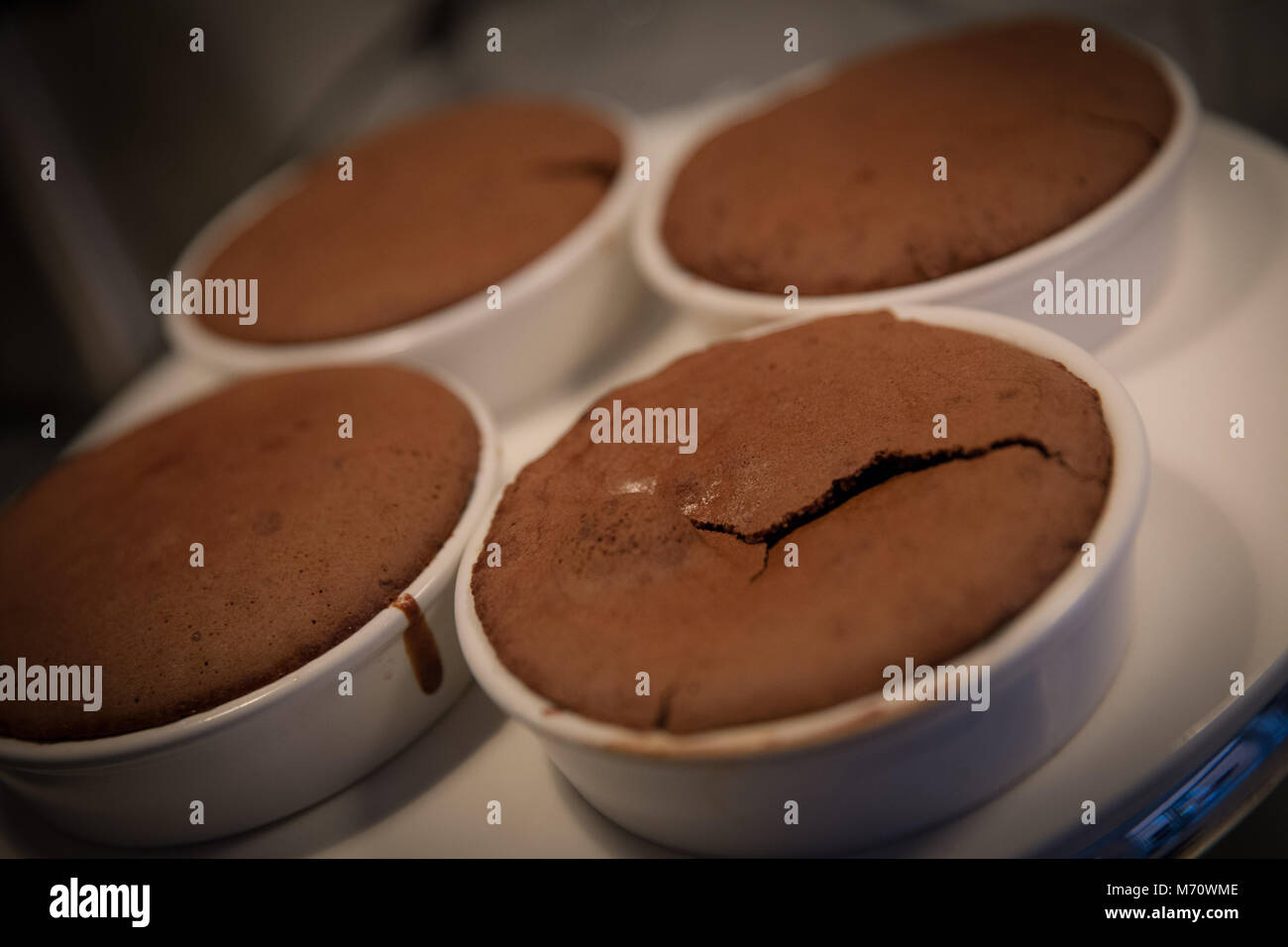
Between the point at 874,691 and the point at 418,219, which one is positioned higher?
the point at 418,219

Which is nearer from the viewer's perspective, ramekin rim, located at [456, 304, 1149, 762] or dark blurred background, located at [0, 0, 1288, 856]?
ramekin rim, located at [456, 304, 1149, 762]

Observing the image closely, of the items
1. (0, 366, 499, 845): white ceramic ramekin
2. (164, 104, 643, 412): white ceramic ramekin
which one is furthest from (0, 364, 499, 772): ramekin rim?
(164, 104, 643, 412): white ceramic ramekin

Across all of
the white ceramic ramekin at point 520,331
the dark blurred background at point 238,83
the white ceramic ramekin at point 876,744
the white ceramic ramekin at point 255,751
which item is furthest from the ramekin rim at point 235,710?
the dark blurred background at point 238,83

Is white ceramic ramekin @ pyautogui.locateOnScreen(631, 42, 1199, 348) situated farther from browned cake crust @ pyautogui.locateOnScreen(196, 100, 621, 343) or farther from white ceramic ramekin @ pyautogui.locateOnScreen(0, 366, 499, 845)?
white ceramic ramekin @ pyautogui.locateOnScreen(0, 366, 499, 845)

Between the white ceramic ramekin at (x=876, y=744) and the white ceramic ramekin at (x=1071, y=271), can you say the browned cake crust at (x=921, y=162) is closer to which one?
the white ceramic ramekin at (x=1071, y=271)

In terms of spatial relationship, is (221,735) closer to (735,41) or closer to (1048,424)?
(1048,424)

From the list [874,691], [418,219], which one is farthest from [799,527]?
[418,219]

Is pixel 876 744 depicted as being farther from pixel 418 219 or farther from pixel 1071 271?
pixel 418 219
